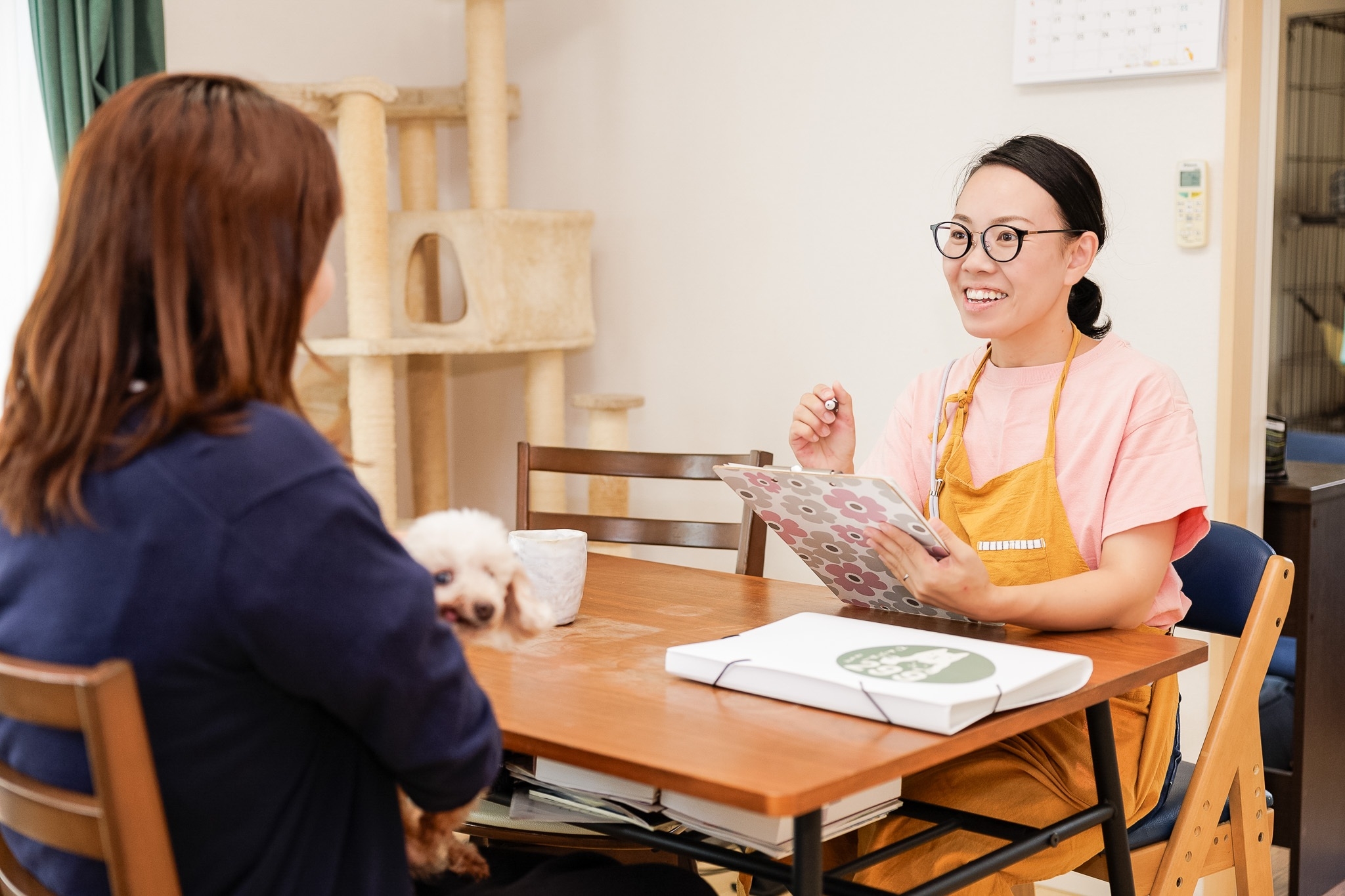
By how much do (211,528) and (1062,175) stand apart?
1.20m

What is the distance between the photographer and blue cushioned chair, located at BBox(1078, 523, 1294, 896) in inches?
56.1

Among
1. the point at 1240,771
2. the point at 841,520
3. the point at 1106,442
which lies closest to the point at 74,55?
the point at 841,520

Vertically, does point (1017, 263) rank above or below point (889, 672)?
above

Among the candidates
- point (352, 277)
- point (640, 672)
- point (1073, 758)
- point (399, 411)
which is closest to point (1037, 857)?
point (1073, 758)

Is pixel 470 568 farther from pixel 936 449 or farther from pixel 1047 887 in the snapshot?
pixel 1047 887

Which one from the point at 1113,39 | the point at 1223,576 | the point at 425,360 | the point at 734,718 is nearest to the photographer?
the point at 734,718

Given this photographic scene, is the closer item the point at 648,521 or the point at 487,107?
the point at 648,521

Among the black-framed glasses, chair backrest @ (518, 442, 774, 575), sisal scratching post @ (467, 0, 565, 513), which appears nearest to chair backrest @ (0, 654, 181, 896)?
the black-framed glasses

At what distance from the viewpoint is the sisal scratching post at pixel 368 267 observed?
8.87 feet

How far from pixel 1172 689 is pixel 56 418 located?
1.19 metres

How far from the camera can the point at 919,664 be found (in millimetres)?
1101

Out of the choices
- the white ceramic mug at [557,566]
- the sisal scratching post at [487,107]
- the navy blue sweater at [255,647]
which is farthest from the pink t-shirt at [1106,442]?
the sisal scratching post at [487,107]

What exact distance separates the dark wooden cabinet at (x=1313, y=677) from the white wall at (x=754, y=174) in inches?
7.8

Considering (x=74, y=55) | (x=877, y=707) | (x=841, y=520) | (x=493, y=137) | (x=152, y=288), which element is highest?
(x=74, y=55)
